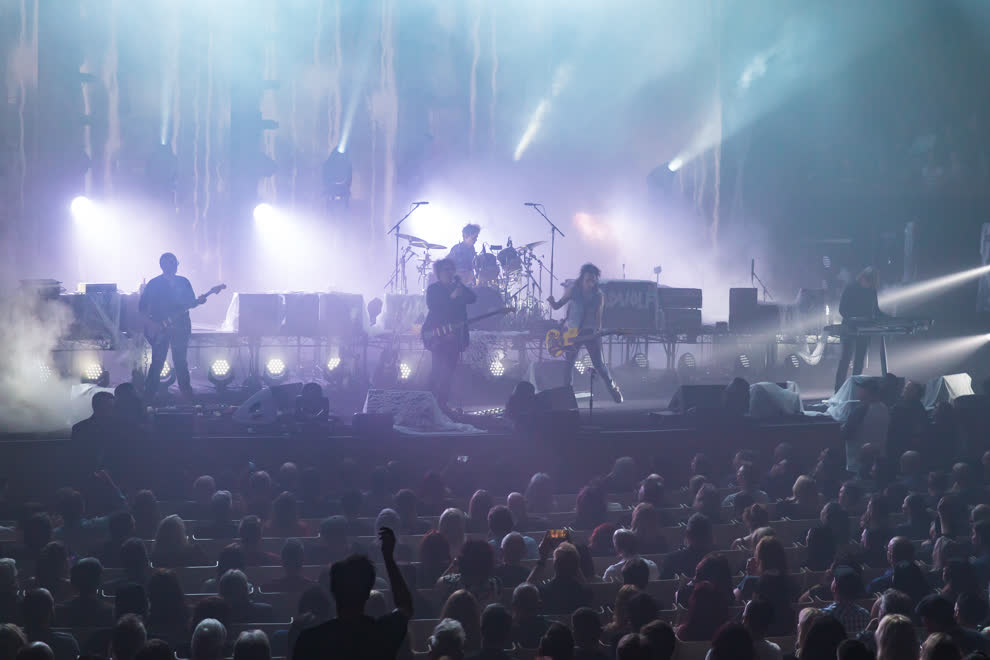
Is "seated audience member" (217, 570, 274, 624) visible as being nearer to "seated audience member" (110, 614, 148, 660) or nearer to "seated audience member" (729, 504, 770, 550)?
"seated audience member" (110, 614, 148, 660)

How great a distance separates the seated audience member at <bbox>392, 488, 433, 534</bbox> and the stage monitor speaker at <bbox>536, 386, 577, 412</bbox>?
3228mm

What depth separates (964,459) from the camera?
855cm

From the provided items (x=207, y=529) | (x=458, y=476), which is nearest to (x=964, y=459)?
(x=458, y=476)

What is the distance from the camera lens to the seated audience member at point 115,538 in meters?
6.21

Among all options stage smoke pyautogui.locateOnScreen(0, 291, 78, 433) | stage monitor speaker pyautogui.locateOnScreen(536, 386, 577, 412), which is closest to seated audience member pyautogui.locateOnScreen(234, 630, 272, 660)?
stage monitor speaker pyautogui.locateOnScreen(536, 386, 577, 412)

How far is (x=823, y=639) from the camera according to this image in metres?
4.11

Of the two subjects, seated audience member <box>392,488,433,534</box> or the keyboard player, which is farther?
the keyboard player

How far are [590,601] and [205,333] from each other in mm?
11307

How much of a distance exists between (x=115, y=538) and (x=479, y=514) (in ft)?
8.30

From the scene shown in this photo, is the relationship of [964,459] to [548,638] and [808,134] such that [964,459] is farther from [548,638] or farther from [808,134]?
[808,134]

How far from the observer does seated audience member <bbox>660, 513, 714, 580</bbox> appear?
5973mm

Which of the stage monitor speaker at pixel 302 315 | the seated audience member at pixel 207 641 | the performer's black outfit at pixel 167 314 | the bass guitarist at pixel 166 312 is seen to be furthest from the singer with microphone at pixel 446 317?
the seated audience member at pixel 207 641

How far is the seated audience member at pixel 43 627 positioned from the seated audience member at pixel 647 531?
11.6ft

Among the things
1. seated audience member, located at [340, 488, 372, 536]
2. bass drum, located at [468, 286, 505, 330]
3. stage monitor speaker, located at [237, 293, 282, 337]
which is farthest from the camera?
bass drum, located at [468, 286, 505, 330]
